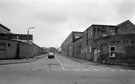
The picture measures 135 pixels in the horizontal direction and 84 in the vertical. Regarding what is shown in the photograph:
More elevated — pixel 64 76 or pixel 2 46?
pixel 2 46

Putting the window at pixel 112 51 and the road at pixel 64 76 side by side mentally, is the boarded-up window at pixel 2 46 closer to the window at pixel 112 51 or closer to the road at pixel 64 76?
the road at pixel 64 76

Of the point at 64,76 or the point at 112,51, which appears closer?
the point at 64,76

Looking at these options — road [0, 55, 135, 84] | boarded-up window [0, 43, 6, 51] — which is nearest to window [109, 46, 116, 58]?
road [0, 55, 135, 84]

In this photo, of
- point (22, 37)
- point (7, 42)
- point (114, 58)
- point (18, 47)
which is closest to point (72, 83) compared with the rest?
point (114, 58)

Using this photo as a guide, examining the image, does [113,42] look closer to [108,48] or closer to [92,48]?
[108,48]

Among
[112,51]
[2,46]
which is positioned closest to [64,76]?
[112,51]

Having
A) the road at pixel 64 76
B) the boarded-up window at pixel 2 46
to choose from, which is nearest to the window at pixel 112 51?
the road at pixel 64 76

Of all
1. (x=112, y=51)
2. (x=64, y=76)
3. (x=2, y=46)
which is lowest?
(x=64, y=76)

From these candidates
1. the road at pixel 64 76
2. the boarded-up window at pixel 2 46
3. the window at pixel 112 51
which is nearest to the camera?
the road at pixel 64 76

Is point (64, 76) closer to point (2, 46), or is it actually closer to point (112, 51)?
point (112, 51)

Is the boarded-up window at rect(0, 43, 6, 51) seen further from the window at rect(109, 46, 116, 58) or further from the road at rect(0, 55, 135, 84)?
the window at rect(109, 46, 116, 58)

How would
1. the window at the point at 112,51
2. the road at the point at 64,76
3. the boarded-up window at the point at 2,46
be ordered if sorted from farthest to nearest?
the boarded-up window at the point at 2,46 < the window at the point at 112,51 < the road at the point at 64,76

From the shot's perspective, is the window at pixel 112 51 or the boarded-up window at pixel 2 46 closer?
the window at pixel 112 51

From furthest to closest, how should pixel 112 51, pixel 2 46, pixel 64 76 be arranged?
pixel 2 46 → pixel 112 51 → pixel 64 76
